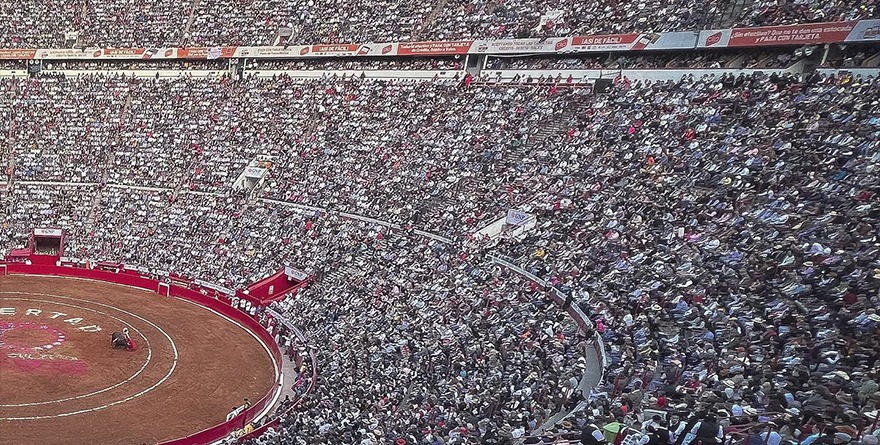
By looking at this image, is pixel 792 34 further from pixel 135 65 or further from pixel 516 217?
pixel 135 65

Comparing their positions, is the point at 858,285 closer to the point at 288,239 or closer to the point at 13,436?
the point at 13,436

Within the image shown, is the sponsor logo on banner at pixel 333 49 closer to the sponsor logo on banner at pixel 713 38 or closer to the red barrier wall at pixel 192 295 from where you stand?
the red barrier wall at pixel 192 295

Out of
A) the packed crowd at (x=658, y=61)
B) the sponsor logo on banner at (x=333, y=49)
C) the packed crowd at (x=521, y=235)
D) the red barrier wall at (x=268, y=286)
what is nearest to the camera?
the packed crowd at (x=521, y=235)

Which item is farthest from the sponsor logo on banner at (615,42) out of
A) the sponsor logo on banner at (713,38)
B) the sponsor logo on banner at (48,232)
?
the sponsor logo on banner at (48,232)

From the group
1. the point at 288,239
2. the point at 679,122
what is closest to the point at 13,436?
the point at 288,239

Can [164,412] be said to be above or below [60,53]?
below
